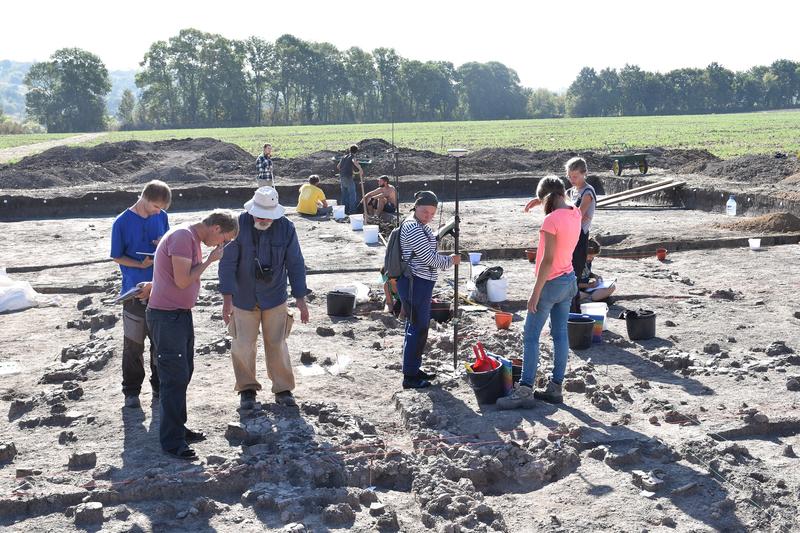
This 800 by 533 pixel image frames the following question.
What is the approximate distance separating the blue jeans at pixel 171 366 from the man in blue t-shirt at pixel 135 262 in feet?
2.43

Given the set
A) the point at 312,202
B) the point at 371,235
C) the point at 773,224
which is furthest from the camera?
the point at 312,202

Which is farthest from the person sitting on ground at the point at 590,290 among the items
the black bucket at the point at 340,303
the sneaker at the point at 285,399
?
the sneaker at the point at 285,399

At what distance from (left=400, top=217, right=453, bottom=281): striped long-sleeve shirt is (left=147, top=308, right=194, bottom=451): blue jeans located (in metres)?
2.00

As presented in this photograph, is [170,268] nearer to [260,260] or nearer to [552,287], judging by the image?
[260,260]

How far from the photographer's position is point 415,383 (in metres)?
7.51

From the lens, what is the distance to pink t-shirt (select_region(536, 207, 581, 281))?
6.63 metres

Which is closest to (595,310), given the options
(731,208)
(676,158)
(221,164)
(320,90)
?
(731,208)

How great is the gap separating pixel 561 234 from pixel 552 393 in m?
1.32

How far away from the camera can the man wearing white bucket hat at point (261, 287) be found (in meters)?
6.57

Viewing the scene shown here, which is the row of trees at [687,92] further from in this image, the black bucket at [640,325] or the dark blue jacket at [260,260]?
the dark blue jacket at [260,260]

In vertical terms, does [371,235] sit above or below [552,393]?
above

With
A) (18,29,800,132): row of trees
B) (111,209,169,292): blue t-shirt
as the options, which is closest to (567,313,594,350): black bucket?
(111,209,169,292): blue t-shirt

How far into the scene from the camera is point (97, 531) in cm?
501

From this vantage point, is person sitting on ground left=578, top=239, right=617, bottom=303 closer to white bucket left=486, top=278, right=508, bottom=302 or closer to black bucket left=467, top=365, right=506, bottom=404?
white bucket left=486, top=278, right=508, bottom=302
